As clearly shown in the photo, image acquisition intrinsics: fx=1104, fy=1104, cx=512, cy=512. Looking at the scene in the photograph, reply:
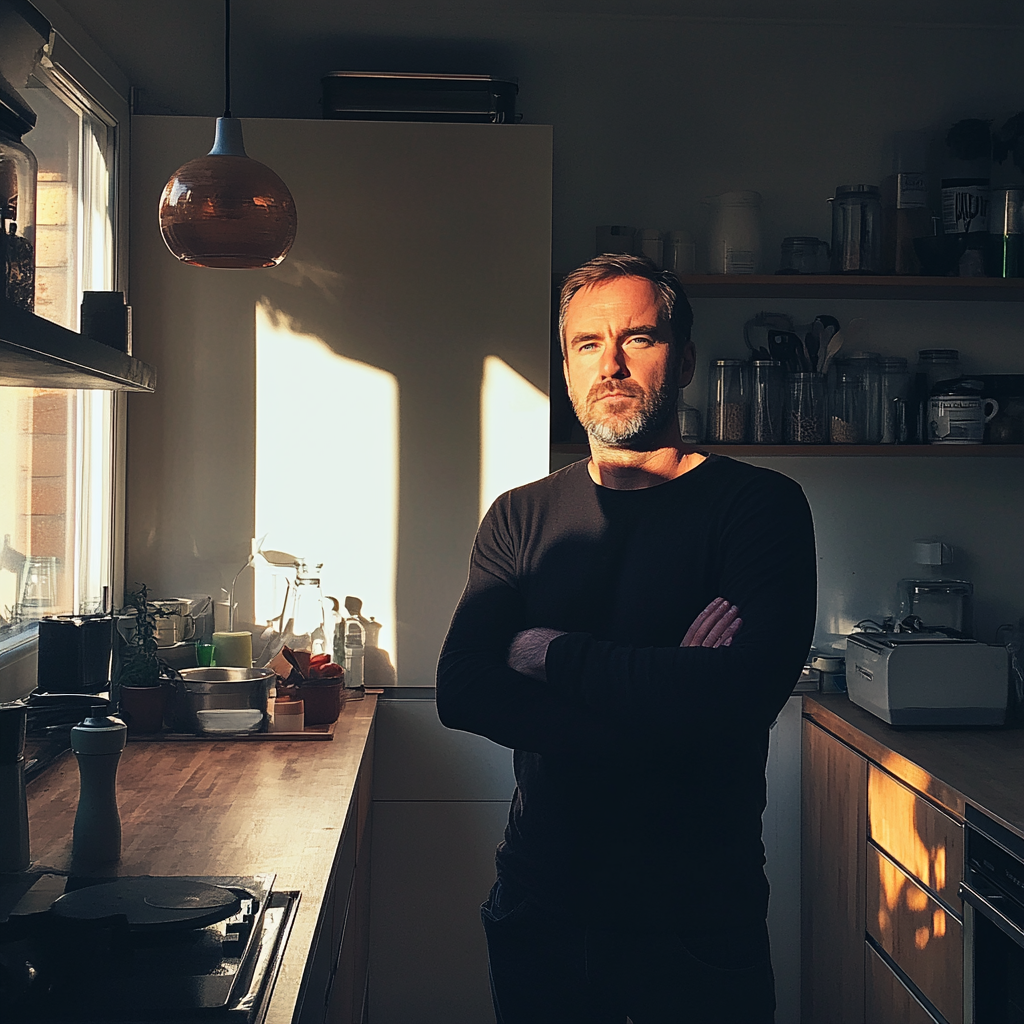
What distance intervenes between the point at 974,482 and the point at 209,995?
2776 mm

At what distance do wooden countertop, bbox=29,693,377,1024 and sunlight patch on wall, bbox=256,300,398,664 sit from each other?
0.51 meters

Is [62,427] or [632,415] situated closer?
[632,415]

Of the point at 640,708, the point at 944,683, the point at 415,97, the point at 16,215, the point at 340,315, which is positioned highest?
the point at 415,97

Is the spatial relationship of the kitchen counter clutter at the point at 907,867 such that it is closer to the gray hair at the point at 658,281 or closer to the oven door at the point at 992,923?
the oven door at the point at 992,923

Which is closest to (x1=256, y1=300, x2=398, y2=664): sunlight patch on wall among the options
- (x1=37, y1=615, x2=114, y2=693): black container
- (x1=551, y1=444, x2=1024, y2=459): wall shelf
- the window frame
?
the window frame

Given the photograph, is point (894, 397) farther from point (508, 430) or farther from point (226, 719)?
point (226, 719)

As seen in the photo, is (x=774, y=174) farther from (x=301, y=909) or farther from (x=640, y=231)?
(x=301, y=909)

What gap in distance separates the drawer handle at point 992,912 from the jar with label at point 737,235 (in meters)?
1.64

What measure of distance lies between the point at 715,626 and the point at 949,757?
994 millimetres

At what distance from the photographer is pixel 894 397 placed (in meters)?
3.09

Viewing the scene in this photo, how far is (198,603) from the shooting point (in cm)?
280

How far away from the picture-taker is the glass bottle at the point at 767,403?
295 centimetres

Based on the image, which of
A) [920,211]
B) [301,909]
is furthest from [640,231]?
[301,909]

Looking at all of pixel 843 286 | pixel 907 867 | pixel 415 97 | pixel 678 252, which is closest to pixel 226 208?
pixel 415 97
